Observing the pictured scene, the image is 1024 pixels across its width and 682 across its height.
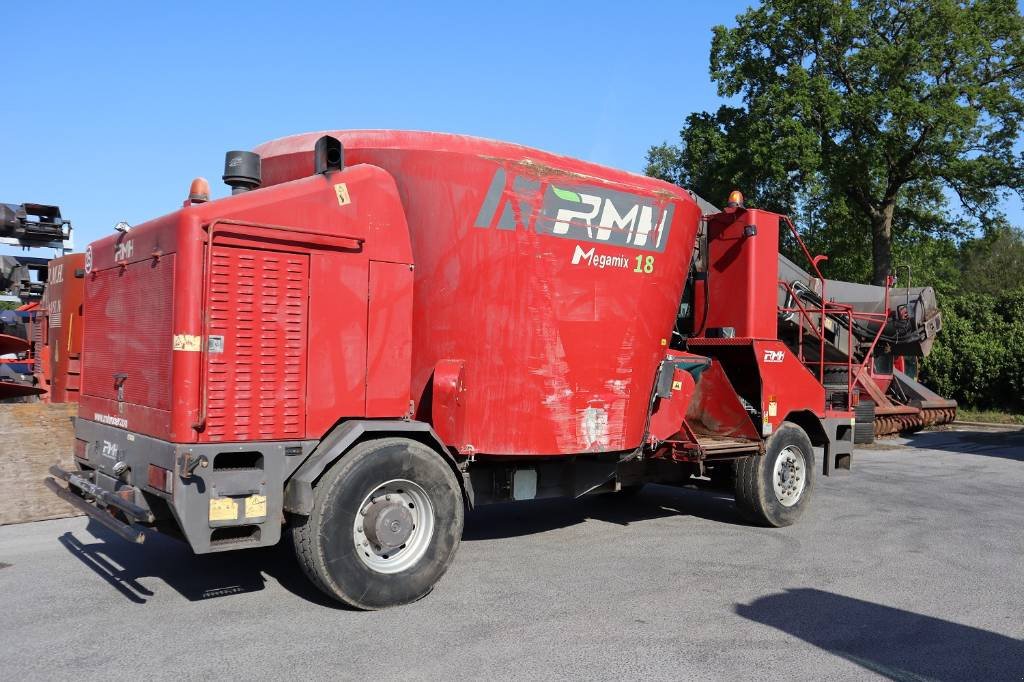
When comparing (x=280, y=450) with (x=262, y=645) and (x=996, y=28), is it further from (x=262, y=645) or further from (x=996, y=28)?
(x=996, y=28)

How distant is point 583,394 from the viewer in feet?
21.3

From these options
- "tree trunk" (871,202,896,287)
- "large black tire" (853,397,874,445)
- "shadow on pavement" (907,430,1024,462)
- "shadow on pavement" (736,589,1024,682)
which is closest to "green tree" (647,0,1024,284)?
"tree trunk" (871,202,896,287)

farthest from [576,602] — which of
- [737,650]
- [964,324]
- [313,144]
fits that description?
[964,324]

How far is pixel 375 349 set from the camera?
5.64 m

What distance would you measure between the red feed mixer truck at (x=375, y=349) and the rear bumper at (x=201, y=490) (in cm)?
1

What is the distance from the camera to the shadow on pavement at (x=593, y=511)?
316 inches

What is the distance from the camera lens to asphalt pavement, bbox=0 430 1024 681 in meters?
4.51

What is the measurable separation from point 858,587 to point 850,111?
998 inches

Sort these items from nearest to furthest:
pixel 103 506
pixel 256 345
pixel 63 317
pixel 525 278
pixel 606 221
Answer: pixel 256 345 → pixel 103 506 → pixel 525 278 → pixel 606 221 → pixel 63 317

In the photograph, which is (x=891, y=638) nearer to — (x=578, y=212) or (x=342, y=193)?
(x=578, y=212)

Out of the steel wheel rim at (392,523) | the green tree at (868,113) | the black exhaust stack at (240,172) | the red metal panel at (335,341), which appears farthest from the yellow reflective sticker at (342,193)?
the green tree at (868,113)

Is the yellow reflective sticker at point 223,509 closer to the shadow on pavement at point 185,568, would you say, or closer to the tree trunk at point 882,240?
the shadow on pavement at point 185,568

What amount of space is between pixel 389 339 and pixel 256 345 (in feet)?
3.08

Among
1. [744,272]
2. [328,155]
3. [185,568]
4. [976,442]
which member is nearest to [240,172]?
[328,155]
